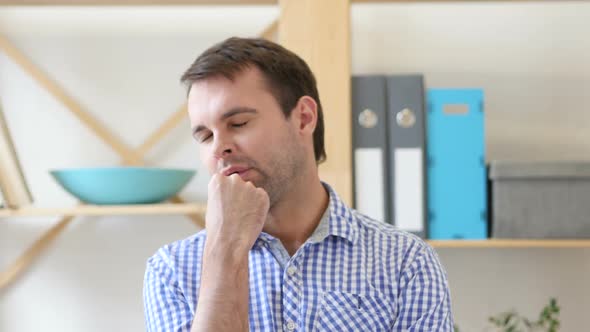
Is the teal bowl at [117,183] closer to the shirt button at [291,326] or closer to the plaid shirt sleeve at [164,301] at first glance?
the plaid shirt sleeve at [164,301]

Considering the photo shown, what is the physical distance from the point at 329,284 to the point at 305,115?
0.26 m

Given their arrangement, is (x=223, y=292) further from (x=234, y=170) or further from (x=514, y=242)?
(x=514, y=242)

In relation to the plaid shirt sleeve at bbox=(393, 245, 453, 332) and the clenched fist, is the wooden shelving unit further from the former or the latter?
the clenched fist

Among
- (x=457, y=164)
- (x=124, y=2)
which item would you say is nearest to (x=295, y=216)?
(x=457, y=164)

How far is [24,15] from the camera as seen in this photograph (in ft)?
6.34

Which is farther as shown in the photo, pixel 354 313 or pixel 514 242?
pixel 514 242

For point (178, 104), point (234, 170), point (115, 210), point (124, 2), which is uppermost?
point (124, 2)

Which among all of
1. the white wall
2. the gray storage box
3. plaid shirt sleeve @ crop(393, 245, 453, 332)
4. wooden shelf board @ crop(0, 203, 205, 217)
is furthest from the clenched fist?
the white wall

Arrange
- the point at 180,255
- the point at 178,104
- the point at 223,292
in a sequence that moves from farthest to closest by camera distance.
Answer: the point at 178,104 → the point at 180,255 → the point at 223,292

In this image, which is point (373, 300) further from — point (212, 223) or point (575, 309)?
point (575, 309)

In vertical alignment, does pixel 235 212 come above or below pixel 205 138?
below

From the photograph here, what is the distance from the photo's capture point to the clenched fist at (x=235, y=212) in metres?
1.06

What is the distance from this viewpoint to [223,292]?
1.02m

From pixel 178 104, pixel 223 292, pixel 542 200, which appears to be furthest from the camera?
pixel 178 104
